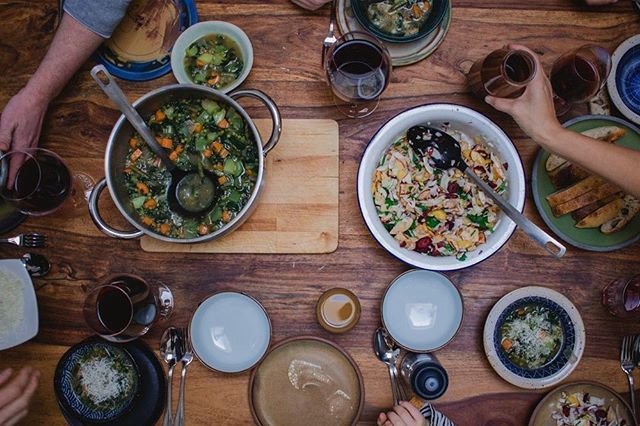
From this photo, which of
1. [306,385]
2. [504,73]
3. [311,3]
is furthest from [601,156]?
[306,385]

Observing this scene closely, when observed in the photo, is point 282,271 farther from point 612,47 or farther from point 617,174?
point 612,47

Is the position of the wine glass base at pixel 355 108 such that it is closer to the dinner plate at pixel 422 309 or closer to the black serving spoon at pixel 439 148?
the black serving spoon at pixel 439 148

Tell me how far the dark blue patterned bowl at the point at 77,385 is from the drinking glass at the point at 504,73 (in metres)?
1.35

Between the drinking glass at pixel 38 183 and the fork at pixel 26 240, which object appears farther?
the fork at pixel 26 240

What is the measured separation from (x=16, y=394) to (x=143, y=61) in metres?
1.07

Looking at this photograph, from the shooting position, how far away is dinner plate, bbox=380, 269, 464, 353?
159 centimetres

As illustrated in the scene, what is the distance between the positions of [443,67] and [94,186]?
1178 mm

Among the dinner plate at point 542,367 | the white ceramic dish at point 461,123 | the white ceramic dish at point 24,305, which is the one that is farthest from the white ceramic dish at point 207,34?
the dinner plate at point 542,367

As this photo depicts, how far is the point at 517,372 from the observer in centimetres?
160

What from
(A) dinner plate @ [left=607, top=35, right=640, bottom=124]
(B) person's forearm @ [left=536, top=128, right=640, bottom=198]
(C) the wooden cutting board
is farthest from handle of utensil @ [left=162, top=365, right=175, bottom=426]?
(A) dinner plate @ [left=607, top=35, right=640, bottom=124]

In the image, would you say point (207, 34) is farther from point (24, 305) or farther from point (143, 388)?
point (143, 388)

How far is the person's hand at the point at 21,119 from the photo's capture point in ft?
5.20

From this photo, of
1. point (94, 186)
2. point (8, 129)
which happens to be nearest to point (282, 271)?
point (94, 186)

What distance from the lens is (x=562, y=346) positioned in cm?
162
